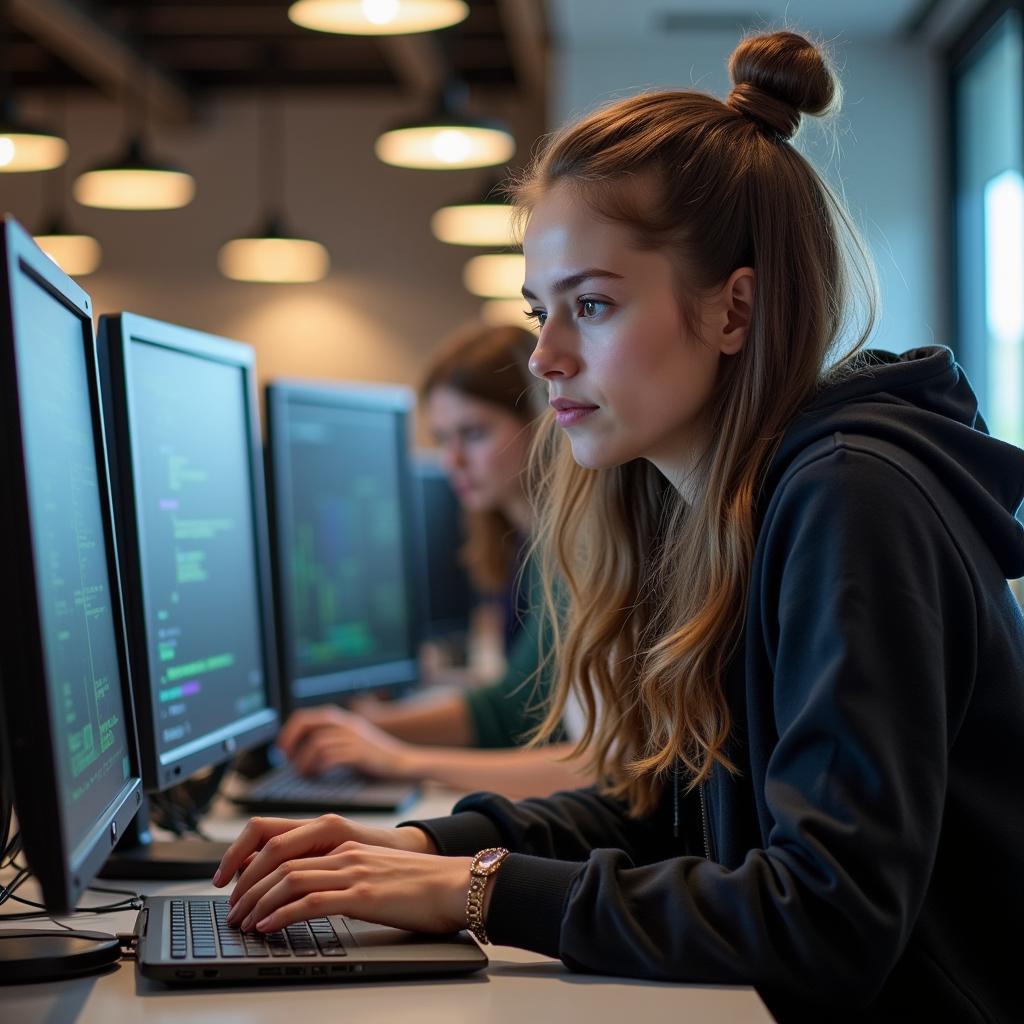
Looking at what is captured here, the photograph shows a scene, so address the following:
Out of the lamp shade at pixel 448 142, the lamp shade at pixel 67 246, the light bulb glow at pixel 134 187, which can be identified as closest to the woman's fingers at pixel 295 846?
the lamp shade at pixel 448 142

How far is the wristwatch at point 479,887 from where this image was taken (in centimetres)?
104

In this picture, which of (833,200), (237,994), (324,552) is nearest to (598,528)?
(833,200)

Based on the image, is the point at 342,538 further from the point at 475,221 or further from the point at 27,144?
the point at 475,221

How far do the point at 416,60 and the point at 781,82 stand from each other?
5254 mm

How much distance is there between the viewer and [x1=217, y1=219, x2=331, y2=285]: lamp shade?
19.3 feet

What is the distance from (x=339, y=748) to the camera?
1970 mm

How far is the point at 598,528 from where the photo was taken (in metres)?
1.47

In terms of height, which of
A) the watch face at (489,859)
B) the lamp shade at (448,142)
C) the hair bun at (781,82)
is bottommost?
the watch face at (489,859)

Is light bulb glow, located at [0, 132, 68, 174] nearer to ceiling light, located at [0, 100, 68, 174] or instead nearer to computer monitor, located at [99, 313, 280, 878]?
ceiling light, located at [0, 100, 68, 174]

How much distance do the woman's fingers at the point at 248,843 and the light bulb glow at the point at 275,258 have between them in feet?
16.3

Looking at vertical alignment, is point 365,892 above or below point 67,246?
below

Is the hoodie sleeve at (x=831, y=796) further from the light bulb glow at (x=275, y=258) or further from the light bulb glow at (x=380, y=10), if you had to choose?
the light bulb glow at (x=275, y=258)

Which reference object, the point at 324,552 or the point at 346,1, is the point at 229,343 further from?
the point at 346,1

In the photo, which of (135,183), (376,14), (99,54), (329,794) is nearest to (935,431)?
(329,794)
